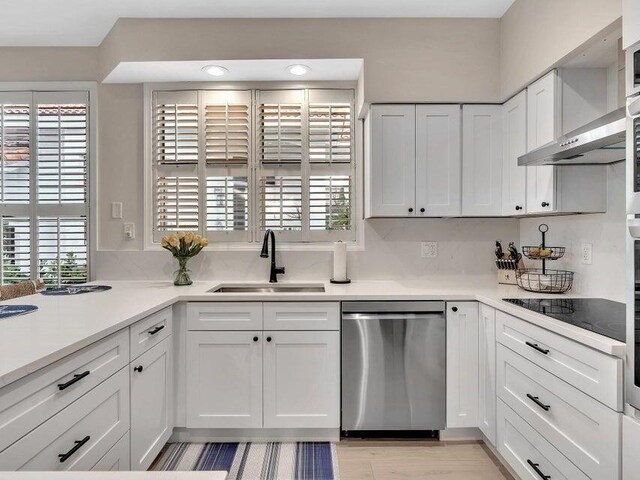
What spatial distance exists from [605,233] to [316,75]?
2.10m

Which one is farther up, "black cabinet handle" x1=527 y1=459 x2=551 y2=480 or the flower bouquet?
the flower bouquet

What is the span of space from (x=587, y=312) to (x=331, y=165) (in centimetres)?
189

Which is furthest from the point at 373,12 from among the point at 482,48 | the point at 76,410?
the point at 76,410

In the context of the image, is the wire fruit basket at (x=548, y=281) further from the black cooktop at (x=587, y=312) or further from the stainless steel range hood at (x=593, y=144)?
the stainless steel range hood at (x=593, y=144)

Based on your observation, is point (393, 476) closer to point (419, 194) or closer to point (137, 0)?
point (419, 194)

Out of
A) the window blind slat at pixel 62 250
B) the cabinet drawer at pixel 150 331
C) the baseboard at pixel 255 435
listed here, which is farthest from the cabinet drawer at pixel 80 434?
the window blind slat at pixel 62 250

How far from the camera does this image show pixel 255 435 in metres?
2.32

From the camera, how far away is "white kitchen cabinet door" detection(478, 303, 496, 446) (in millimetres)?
2088

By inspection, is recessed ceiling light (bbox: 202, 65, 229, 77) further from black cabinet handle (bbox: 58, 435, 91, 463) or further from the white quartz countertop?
black cabinet handle (bbox: 58, 435, 91, 463)

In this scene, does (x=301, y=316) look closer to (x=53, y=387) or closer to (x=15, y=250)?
(x=53, y=387)

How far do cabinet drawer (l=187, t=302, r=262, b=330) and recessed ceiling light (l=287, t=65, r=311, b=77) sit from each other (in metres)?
1.65

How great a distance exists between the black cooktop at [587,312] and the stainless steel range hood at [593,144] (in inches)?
27.1

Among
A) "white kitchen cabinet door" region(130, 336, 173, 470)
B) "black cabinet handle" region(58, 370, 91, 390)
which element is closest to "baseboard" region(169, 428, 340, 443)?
"white kitchen cabinet door" region(130, 336, 173, 470)

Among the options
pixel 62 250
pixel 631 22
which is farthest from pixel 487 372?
pixel 62 250
